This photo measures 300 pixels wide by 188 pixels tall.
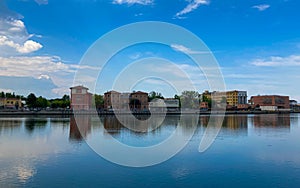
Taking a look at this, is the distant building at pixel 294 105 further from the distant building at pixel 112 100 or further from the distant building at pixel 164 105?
the distant building at pixel 112 100

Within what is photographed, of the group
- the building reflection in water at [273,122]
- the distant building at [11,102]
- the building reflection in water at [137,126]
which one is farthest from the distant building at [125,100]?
the building reflection in water at [273,122]

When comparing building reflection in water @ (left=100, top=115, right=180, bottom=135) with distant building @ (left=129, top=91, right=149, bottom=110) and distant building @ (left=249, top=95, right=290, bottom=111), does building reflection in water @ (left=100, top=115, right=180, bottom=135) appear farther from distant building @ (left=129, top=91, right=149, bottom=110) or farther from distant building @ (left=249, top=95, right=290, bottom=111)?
distant building @ (left=249, top=95, right=290, bottom=111)

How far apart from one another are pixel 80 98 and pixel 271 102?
200ft

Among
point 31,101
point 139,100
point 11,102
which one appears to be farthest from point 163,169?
point 11,102

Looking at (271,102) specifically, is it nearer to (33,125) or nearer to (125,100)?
(125,100)

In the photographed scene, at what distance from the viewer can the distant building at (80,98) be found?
64312 mm

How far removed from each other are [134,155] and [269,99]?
295 ft

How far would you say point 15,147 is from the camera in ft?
53.6

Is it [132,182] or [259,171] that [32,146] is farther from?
[259,171]

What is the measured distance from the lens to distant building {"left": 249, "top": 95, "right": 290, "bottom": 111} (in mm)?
93269

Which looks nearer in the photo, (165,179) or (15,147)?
(165,179)

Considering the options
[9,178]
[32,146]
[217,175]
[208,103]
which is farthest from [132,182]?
[208,103]

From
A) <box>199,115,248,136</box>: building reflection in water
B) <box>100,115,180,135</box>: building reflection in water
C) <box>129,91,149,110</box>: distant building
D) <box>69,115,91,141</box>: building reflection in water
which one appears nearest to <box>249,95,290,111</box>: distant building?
<box>129,91,149,110</box>: distant building

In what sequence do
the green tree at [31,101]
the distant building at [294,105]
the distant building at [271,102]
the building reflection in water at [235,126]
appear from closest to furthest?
the building reflection in water at [235,126], the green tree at [31,101], the distant building at [271,102], the distant building at [294,105]
